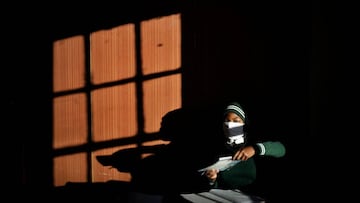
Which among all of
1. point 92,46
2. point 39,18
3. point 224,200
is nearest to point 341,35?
point 224,200

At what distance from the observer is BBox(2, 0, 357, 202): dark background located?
2.19 metres

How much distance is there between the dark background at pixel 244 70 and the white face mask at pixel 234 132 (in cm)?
31

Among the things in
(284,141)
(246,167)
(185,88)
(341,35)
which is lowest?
(246,167)

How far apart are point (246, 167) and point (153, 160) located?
0.77 metres

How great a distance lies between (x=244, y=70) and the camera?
242 cm

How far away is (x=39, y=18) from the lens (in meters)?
2.78

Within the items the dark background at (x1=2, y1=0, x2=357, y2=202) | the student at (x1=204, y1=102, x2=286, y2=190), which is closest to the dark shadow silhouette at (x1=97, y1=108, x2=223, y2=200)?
the dark background at (x1=2, y1=0, x2=357, y2=202)

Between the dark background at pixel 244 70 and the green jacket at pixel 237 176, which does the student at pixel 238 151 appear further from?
the dark background at pixel 244 70

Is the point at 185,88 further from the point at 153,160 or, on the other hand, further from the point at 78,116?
the point at 78,116

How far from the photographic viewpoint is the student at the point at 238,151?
6.63 ft

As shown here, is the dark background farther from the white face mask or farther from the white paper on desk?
A: the white paper on desk

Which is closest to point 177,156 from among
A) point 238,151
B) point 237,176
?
point 237,176

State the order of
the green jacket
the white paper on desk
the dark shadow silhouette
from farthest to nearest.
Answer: the dark shadow silhouette, the green jacket, the white paper on desk

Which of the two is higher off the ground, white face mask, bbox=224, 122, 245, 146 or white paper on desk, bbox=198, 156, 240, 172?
white face mask, bbox=224, 122, 245, 146
